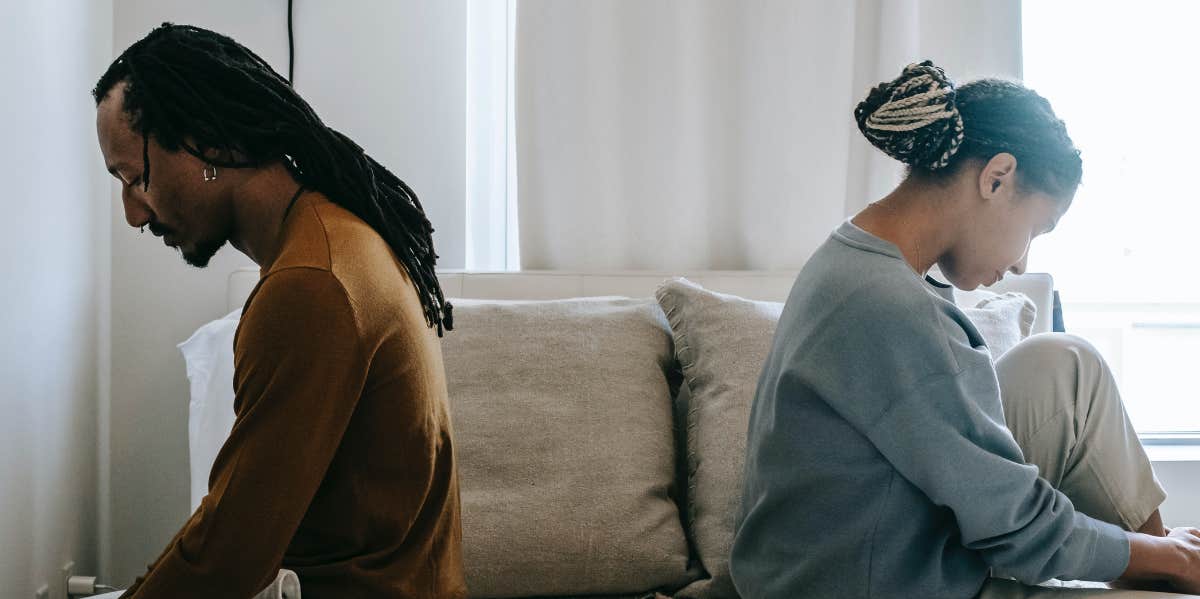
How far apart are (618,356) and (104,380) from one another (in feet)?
3.80

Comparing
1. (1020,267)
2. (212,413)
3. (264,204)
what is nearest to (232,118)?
(264,204)

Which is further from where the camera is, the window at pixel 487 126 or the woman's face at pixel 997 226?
the window at pixel 487 126

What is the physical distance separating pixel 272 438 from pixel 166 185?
1.08ft

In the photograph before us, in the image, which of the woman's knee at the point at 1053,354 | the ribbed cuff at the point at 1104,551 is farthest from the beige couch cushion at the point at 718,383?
the ribbed cuff at the point at 1104,551

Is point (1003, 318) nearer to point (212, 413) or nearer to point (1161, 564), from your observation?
point (1161, 564)

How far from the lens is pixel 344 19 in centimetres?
220

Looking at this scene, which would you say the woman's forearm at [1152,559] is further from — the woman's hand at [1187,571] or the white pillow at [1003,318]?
the white pillow at [1003,318]

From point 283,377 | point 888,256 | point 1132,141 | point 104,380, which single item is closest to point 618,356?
point 888,256

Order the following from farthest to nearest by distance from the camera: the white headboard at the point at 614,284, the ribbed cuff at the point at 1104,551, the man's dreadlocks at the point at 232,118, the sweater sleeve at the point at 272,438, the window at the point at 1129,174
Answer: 1. the window at the point at 1129,174
2. the white headboard at the point at 614,284
3. the ribbed cuff at the point at 1104,551
4. the man's dreadlocks at the point at 232,118
5. the sweater sleeve at the point at 272,438

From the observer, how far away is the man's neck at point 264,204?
107 cm

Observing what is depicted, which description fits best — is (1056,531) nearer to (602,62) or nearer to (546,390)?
(546,390)

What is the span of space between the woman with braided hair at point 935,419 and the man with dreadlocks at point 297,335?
40cm

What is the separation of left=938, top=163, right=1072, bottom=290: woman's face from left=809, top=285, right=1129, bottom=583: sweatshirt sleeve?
6.0 inches

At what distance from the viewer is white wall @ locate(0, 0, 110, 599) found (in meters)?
1.72
